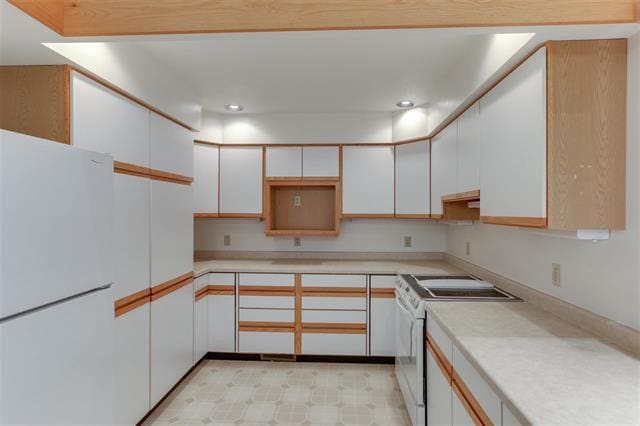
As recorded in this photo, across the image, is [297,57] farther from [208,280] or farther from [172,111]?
[208,280]

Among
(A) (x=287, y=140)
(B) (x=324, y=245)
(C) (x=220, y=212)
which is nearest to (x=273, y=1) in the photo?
(A) (x=287, y=140)

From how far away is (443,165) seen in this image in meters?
2.72

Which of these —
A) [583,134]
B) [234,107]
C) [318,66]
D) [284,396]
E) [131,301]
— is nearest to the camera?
[583,134]

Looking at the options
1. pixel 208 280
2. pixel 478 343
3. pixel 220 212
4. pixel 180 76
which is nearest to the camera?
pixel 478 343

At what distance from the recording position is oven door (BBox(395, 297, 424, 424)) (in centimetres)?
195

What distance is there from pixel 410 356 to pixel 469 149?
A: 140 cm

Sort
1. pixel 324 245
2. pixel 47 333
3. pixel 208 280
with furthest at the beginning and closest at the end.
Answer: pixel 324 245, pixel 208 280, pixel 47 333

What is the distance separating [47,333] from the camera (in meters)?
1.04

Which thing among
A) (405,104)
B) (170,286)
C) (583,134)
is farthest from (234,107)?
(583,134)

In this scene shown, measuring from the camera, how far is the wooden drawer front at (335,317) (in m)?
3.01

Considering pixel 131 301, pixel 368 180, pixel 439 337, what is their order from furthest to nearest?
pixel 368 180
pixel 131 301
pixel 439 337

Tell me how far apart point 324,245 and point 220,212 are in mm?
1161

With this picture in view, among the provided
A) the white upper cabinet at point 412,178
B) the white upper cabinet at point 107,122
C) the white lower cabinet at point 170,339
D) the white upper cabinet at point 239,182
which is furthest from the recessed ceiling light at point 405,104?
the white lower cabinet at point 170,339

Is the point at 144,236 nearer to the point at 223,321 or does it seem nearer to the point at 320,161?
the point at 223,321
